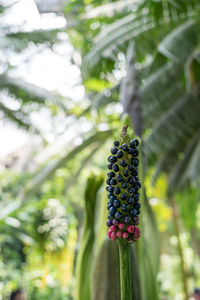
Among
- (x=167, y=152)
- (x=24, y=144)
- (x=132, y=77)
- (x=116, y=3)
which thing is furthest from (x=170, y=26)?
(x=24, y=144)

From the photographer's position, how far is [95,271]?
85 cm

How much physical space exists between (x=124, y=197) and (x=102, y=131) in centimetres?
324

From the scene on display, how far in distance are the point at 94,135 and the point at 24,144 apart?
8.06m

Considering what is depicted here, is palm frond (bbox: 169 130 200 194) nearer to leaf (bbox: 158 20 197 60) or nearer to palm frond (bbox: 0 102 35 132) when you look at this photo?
leaf (bbox: 158 20 197 60)

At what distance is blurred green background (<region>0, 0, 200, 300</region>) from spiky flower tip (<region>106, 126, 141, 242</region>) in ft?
0.74

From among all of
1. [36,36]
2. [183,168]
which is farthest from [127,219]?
[36,36]

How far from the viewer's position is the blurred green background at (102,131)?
41.8 inches

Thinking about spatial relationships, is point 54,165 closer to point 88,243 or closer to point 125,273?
point 88,243

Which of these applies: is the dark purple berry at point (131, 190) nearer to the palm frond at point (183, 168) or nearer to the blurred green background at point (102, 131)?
the blurred green background at point (102, 131)

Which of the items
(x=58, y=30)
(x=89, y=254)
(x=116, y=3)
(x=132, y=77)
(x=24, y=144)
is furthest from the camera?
(x=24, y=144)

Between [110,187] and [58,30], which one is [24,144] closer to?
[58,30]

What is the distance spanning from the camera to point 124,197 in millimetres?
540

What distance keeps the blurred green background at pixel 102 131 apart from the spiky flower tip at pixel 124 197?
23 centimetres

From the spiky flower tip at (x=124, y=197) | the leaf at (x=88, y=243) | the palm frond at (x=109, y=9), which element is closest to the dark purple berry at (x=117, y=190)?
the spiky flower tip at (x=124, y=197)
